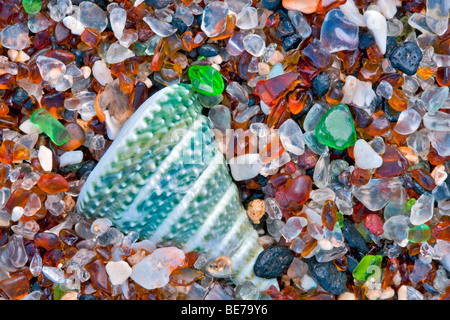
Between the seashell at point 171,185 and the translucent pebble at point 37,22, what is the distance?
0.34 metres

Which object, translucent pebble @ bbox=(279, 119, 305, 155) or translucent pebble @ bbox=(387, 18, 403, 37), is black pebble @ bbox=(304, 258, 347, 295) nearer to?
translucent pebble @ bbox=(279, 119, 305, 155)

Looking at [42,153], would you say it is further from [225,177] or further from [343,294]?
[343,294]

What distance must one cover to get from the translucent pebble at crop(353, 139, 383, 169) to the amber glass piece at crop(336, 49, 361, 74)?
0.64ft

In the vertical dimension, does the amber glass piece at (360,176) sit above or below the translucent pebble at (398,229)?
above

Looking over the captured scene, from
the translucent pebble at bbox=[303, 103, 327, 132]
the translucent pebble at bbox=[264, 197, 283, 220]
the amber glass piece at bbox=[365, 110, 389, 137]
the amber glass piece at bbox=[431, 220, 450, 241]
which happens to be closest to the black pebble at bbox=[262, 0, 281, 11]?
the translucent pebble at bbox=[303, 103, 327, 132]

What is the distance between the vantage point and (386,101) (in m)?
1.19

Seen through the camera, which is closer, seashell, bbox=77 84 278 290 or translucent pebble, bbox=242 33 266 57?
seashell, bbox=77 84 278 290

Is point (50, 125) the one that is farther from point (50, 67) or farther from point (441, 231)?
point (441, 231)

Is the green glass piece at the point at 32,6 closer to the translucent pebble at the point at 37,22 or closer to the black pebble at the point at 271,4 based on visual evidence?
the translucent pebble at the point at 37,22

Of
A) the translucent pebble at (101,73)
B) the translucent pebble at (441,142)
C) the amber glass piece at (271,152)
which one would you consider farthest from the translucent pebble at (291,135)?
the translucent pebble at (101,73)

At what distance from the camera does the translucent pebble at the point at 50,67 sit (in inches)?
44.7

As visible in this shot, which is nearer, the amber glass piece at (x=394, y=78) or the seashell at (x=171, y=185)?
the seashell at (x=171, y=185)

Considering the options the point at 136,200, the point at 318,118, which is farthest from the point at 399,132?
the point at 136,200

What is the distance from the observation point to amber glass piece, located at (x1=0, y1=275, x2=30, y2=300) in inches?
42.9
